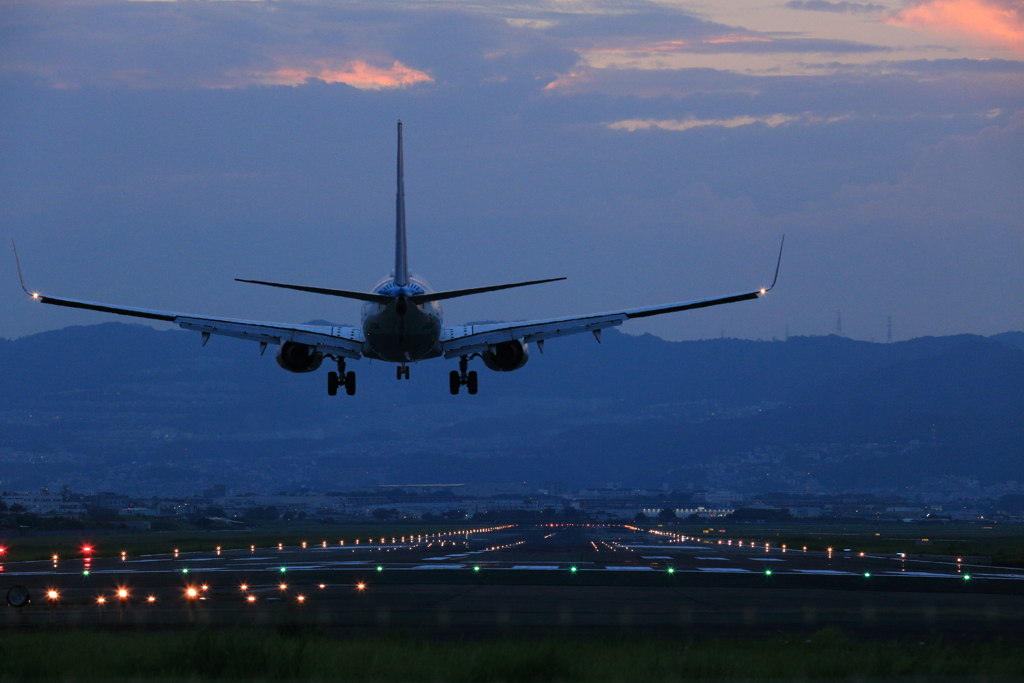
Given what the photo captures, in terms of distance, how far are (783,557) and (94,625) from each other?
59189 millimetres

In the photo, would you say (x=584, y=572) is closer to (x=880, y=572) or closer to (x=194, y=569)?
(x=880, y=572)

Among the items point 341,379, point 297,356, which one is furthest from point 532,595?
point 297,356

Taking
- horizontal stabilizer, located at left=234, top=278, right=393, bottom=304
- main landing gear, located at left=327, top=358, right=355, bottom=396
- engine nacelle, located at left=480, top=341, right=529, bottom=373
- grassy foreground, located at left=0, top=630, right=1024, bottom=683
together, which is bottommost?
grassy foreground, located at left=0, top=630, right=1024, bottom=683

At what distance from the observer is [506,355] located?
58.6 meters

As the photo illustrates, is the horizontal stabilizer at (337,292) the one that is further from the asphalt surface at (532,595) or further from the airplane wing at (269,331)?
the asphalt surface at (532,595)

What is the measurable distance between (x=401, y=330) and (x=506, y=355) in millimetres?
7655

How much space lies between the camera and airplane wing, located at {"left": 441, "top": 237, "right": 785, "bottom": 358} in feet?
189

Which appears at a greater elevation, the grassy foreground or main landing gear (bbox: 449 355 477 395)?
main landing gear (bbox: 449 355 477 395)

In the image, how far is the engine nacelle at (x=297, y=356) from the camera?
56656mm

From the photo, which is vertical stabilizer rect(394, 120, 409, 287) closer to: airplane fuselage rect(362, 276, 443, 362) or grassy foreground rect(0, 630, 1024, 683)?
airplane fuselage rect(362, 276, 443, 362)

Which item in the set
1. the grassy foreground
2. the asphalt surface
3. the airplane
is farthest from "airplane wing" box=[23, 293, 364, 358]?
the grassy foreground

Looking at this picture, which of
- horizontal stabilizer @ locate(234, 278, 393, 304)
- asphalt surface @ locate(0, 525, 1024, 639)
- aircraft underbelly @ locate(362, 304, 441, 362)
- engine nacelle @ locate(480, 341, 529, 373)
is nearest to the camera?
asphalt surface @ locate(0, 525, 1024, 639)

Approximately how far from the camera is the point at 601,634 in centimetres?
3881

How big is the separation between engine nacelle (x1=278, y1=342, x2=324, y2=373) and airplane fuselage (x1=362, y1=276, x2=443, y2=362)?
164 inches
